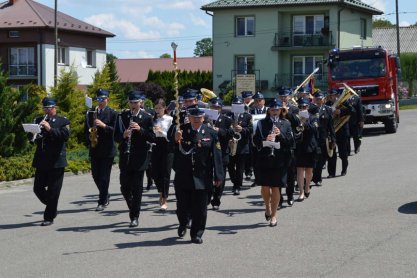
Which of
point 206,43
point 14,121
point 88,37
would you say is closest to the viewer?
point 14,121

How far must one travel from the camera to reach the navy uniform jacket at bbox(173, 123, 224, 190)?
10.1 m

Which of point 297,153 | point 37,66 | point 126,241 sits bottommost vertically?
point 126,241

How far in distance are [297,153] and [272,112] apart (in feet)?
7.42

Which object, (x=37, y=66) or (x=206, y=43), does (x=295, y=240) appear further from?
(x=206, y=43)

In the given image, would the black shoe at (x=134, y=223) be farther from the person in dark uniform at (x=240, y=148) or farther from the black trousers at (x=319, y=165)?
the black trousers at (x=319, y=165)

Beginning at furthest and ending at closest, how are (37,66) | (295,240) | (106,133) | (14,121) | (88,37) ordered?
(88,37) → (37,66) → (14,121) → (106,133) → (295,240)

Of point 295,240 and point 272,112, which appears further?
point 272,112

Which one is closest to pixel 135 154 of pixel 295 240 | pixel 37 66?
pixel 295 240

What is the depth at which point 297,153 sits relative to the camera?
1344cm

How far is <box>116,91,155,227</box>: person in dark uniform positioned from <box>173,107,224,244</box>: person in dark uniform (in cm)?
120

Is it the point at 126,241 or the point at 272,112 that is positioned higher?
the point at 272,112

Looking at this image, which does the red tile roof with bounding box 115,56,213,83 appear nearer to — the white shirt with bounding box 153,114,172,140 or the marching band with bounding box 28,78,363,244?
the marching band with bounding box 28,78,363,244

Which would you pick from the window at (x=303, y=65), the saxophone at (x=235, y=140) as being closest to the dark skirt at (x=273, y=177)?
the saxophone at (x=235, y=140)

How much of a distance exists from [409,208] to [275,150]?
284cm
